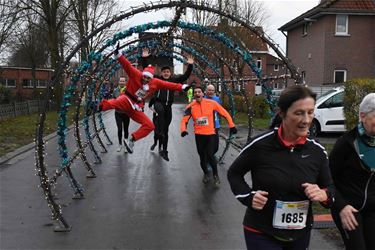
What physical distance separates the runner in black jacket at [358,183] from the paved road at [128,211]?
189 centimetres

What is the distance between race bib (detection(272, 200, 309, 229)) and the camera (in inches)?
122

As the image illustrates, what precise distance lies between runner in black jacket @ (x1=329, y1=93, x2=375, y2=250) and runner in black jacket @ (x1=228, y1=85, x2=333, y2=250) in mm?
622

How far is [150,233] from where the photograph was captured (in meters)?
6.04

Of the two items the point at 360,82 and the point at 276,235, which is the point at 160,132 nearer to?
the point at 360,82

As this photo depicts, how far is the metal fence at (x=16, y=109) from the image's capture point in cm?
2298

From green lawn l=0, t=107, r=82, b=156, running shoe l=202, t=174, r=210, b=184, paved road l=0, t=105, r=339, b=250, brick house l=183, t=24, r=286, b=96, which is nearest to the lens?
paved road l=0, t=105, r=339, b=250

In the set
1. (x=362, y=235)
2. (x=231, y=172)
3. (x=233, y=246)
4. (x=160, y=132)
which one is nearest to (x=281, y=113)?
(x=231, y=172)

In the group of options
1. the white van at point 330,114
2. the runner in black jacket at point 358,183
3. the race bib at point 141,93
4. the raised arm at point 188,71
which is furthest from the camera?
the white van at point 330,114

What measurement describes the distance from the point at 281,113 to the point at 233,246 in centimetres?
287

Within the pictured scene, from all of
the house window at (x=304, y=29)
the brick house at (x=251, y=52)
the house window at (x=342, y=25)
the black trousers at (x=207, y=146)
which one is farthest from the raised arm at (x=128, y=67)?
the house window at (x=304, y=29)

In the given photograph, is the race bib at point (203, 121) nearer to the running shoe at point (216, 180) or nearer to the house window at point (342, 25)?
the running shoe at point (216, 180)

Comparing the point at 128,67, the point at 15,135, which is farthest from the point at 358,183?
the point at 15,135

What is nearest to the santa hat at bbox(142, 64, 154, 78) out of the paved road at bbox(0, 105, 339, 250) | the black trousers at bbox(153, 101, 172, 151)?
the paved road at bbox(0, 105, 339, 250)

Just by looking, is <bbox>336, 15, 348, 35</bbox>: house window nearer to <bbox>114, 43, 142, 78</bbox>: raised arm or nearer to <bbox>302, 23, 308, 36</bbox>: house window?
<bbox>302, 23, 308, 36</bbox>: house window
